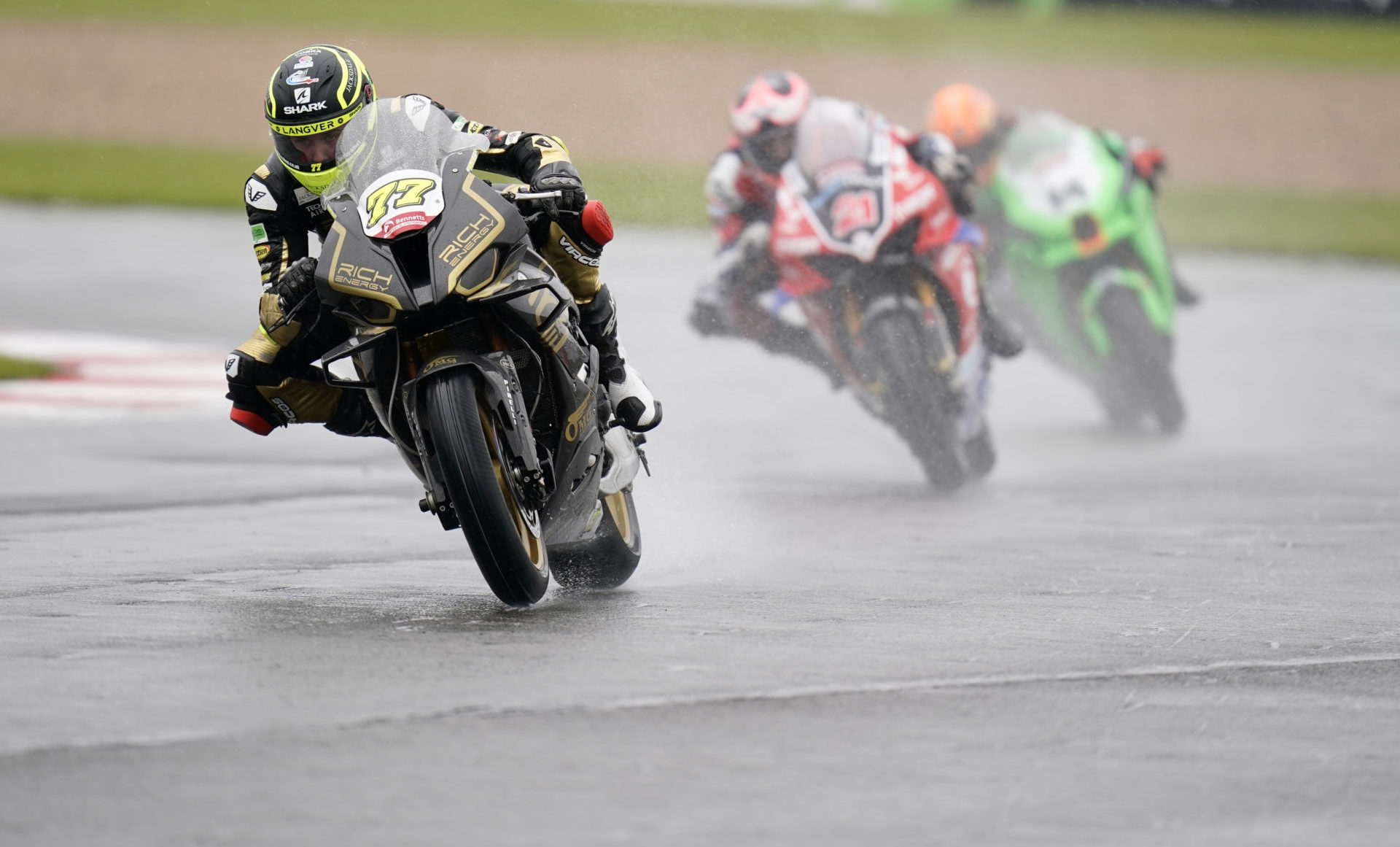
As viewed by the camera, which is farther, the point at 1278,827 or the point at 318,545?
the point at 318,545

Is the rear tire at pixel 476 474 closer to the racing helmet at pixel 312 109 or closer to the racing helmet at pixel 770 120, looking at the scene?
the racing helmet at pixel 312 109

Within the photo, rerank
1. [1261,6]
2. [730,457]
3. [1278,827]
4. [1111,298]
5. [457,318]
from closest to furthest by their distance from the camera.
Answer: [1278,827] → [457,318] → [730,457] → [1111,298] → [1261,6]

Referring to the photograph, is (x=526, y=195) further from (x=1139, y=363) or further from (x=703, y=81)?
(x=703, y=81)

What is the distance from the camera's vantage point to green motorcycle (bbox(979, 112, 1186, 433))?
39.8 ft

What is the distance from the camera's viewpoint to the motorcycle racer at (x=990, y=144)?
41.0 feet

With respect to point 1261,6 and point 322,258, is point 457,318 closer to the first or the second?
point 322,258

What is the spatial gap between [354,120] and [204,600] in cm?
150

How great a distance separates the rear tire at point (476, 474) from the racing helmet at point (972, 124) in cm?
737

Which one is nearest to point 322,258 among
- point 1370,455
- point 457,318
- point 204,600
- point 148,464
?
point 457,318

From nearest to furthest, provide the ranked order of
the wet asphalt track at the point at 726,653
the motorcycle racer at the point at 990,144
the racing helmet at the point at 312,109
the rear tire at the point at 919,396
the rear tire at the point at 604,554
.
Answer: the wet asphalt track at the point at 726,653 → the racing helmet at the point at 312,109 → the rear tire at the point at 604,554 → the rear tire at the point at 919,396 → the motorcycle racer at the point at 990,144

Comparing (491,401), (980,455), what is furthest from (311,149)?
(980,455)

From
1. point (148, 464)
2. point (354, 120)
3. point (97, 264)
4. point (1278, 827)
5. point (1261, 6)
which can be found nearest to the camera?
point (1278, 827)

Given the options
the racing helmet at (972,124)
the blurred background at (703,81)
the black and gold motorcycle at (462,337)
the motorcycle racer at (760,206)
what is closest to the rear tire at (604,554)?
the black and gold motorcycle at (462,337)

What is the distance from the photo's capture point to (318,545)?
7672 millimetres
